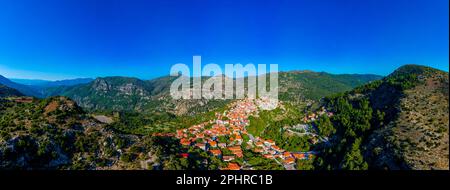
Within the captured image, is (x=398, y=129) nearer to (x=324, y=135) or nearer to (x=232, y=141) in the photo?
(x=324, y=135)

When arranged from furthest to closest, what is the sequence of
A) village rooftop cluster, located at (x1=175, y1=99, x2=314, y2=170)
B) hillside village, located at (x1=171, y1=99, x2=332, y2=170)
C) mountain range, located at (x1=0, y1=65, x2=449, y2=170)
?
village rooftop cluster, located at (x1=175, y1=99, x2=314, y2=170), hillside village, located at (x1=171, y1=99, x2=332, y2=170), mountain range, located at (x1=0, y1=65, x2=449, y2=170)

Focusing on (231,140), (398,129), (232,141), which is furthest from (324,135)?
(398,129)

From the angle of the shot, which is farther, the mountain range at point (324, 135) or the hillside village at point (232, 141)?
the hillside village at point (232, 141)

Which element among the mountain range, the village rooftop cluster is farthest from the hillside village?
the mountain range

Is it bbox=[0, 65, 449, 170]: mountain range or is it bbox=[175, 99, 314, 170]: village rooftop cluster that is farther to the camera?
bbox=[175, 99, 314, 170]: village rooftop cluster

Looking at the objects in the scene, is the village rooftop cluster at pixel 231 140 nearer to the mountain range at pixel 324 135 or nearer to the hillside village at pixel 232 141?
the hillside village at pixel 232 141

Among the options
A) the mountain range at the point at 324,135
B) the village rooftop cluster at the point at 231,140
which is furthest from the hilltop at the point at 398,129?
the village rooftop cluster at the point at 231,140

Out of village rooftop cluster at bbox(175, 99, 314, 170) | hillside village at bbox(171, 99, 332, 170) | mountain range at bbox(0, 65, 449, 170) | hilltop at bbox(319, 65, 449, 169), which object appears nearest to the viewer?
hilltop at bbox(319, 65, 449, 169)

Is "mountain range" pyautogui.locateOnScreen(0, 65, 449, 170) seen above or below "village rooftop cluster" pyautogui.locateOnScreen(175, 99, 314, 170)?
above

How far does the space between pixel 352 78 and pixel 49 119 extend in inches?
7577

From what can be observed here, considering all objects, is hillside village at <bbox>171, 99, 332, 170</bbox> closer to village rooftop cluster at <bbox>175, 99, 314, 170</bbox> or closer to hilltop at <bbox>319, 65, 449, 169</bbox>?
village rooftop cluster at <bbox>175, 99, 314, 170</bbox>

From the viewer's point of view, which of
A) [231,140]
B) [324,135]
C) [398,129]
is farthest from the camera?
[231,140]
